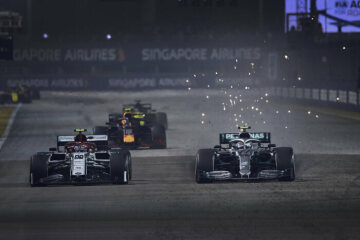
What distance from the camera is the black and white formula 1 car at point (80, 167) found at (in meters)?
18.4

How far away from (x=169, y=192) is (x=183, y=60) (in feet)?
230

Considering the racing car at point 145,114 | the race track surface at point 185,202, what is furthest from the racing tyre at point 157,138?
the race track surface at point 185,202

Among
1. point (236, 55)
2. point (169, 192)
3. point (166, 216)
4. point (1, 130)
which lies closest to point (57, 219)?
point (166, 216)

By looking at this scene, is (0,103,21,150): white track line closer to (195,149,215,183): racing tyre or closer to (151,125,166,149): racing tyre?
(151,125,166,149): racing tyre

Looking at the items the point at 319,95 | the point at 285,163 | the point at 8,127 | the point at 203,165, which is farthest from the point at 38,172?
the point at 319,95

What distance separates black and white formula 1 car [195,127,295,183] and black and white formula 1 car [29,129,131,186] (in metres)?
1.80

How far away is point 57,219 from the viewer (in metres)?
13.9

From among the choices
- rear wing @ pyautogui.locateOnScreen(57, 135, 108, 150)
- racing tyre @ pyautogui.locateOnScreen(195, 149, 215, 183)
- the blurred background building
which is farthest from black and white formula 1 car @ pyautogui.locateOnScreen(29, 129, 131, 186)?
the blurred background building

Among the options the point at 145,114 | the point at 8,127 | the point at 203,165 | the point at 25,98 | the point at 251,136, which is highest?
the point at 25,98

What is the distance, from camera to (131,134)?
27.7 metres

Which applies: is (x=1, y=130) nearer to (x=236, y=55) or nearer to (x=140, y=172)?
(x=140, y=172)

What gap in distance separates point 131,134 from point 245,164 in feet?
32.0

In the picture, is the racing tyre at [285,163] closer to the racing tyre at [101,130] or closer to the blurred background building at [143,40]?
the racing tyre at [101,130]

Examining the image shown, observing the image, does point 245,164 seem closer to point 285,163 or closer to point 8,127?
point 285,163
